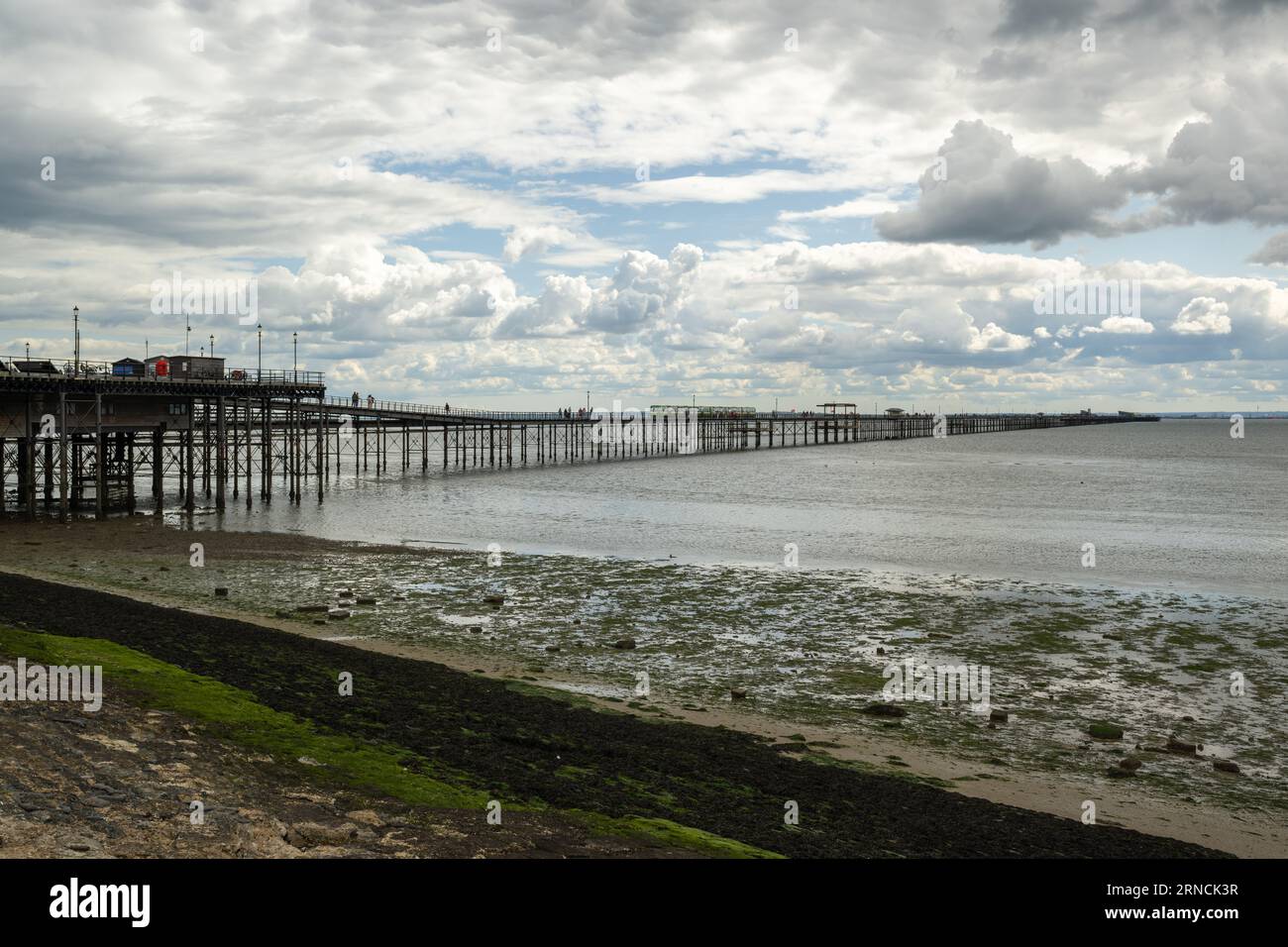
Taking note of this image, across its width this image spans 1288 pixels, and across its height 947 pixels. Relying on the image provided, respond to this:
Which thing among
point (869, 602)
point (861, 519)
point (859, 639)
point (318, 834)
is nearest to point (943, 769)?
point (859, 639)

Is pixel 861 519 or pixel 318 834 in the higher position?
pixel 318 834

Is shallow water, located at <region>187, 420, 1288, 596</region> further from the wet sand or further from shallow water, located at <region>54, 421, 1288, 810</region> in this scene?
the wet sand

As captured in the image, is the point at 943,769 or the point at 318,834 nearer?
the point at 318,834

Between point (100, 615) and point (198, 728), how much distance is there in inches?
450

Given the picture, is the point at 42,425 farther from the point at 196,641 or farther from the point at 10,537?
the point at 196,641

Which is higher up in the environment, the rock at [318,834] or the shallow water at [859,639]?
the rock at [318,834]

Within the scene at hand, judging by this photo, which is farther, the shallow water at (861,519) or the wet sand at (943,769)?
the shallow water at (861,519)

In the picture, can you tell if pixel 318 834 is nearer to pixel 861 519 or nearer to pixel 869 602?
pixel 869 602

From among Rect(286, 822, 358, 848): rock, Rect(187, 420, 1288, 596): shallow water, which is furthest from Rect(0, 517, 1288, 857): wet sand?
Rect(187, 420, 1288, 596): shallow water

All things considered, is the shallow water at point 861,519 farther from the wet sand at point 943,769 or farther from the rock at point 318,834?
the rock at point 318,834

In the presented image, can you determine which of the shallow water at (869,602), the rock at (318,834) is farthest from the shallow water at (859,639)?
the rock at (318,834)

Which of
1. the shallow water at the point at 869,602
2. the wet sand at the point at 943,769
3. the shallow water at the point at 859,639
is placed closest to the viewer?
the wet sand at the point at 943,769
